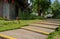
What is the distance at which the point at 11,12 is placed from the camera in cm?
1939

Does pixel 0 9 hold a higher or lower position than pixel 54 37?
higher

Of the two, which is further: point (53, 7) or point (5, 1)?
point (53, 7)

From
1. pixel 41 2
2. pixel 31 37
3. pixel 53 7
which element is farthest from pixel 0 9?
pixel 53 7

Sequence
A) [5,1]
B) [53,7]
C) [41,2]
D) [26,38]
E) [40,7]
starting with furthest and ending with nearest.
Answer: [53,7]
[40,7]
[41,2]
[5,1]
[26,38]

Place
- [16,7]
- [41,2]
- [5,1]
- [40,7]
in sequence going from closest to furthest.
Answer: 1. [5,1]
2. [16,7]
3. [41,2]
4. [40,7]

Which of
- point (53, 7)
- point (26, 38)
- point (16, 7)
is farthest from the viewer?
point (53, 7)

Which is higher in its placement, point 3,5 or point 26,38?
point 3,5

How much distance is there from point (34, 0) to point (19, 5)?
16654 millimetres

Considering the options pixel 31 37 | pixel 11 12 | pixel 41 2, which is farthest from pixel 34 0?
Answer: pixel 31 37

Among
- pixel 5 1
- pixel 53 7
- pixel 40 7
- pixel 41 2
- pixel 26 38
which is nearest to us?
pixel 26 38

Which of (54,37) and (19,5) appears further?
(19,5)

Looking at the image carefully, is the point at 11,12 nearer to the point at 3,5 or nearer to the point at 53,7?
the point at 3,5

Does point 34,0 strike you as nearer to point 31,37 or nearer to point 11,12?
point 11,12

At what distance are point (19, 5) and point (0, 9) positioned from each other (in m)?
3.80
